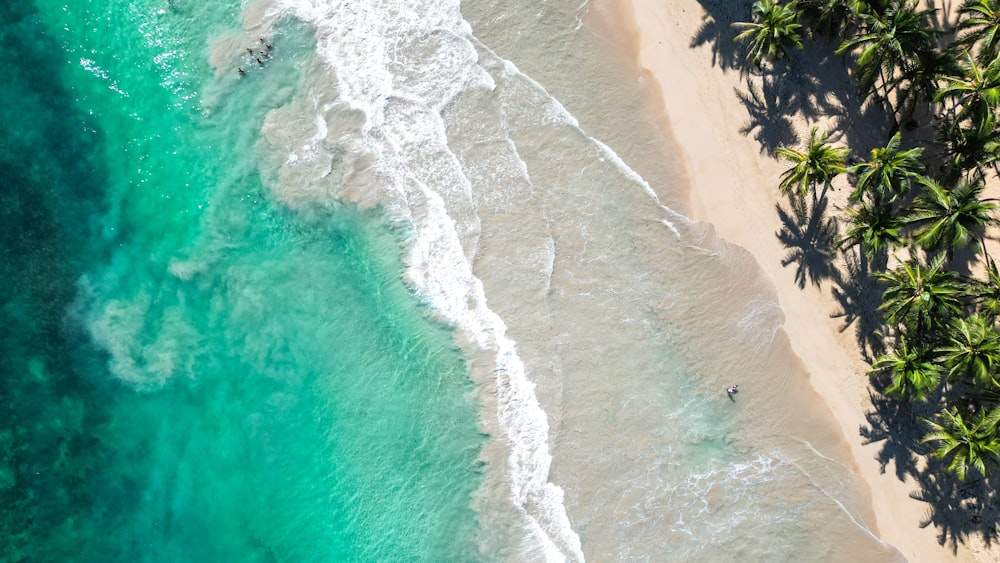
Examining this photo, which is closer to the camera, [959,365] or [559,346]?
[959,365]

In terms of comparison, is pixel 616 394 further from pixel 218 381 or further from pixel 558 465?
pixel 218 381

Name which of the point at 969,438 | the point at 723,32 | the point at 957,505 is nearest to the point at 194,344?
the point at 723,32

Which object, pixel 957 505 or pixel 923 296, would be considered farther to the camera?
pixel 957 505

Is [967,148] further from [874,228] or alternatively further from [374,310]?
[374,310]

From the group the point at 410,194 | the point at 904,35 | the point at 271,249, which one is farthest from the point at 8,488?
the point at 904,35

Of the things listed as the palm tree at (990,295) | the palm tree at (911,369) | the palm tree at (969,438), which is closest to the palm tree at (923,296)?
the palm tree at (990,295)

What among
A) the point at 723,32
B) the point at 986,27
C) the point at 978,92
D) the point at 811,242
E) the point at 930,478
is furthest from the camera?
the point at 723,32
